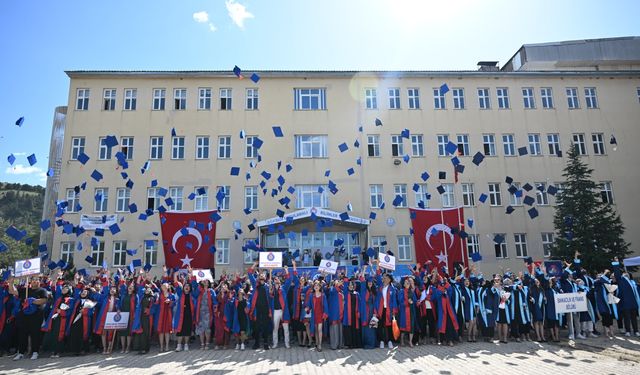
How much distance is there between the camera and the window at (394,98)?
29.8 meters

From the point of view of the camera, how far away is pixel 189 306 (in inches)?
454

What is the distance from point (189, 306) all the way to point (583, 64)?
124ft

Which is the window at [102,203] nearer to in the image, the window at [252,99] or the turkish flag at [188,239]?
the turkish flag at [188,239]

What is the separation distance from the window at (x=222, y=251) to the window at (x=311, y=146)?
23.8ft

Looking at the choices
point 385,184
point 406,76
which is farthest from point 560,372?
point 406,76

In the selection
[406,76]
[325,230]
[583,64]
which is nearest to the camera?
[325,230]

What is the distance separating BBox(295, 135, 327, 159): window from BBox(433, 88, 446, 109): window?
8.13 m

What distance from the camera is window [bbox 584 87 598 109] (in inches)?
1214

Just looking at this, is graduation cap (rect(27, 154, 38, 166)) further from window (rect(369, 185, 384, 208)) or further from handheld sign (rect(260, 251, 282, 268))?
window (rect(369, 185, 384, 208))

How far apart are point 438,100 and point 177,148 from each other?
18.0m

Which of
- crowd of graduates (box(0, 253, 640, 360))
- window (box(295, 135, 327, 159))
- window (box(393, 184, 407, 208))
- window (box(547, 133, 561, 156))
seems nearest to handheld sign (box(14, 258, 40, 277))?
crowd of graduates (box(0, 253, 640, 360))

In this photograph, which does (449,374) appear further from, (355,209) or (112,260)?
(112,260)

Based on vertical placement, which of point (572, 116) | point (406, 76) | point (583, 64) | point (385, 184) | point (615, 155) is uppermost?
point (583, 64)

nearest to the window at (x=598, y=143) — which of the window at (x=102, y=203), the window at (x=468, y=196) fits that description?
the window at (x=468, y=196)
